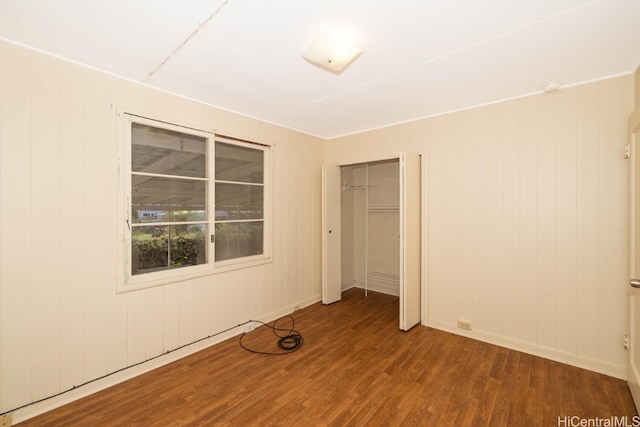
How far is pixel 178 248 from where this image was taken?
8.98 feet

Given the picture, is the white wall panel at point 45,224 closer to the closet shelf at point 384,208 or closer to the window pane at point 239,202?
the window pane at point 239,202

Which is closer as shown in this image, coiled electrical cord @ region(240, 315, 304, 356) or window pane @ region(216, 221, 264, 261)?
coiled electrical cord @ region(240, 315, 304, 356)

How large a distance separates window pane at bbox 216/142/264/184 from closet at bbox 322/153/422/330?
986mm

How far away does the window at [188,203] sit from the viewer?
246 centimetres

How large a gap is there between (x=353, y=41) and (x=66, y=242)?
2.53 meters

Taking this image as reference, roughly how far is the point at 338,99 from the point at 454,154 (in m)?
1.46

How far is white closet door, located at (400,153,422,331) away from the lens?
3.20 m

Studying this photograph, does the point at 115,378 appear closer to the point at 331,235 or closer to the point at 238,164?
the point at 238,164

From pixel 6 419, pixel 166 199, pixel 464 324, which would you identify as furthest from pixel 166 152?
pixel 464 324

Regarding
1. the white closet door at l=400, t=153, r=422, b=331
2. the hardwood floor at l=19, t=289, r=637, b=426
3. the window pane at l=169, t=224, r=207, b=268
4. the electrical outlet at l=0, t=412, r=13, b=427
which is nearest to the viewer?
the electrical outlet at l=0, t=412, r=13, b=427

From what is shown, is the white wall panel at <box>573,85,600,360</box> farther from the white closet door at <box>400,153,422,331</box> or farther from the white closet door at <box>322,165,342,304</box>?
the white closet door at <box>322,165,342,304</box>

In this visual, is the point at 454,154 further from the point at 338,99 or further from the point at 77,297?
the point at 77,297

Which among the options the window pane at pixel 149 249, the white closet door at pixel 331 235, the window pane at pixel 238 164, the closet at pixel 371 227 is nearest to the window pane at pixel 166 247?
the window pane at pixel 149 249

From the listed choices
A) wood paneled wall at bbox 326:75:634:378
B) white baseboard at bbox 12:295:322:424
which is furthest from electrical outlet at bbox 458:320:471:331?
white baseboard at bbox 12:295:322:424
